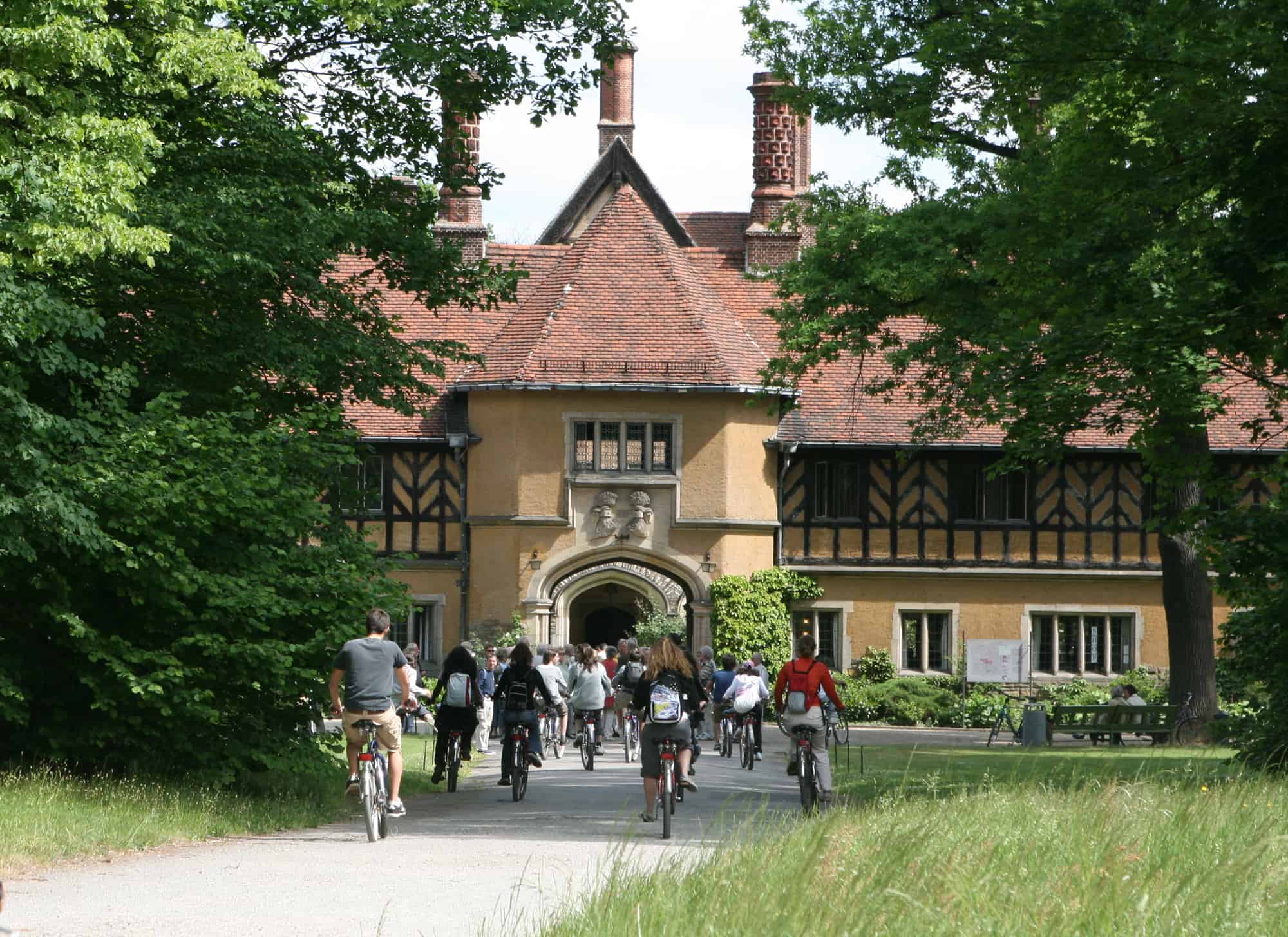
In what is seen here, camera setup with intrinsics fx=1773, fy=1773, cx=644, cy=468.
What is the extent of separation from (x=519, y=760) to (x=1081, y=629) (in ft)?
73.8

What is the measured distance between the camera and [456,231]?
132 feet

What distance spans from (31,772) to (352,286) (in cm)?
696

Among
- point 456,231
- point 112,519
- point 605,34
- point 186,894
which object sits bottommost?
point 186,894

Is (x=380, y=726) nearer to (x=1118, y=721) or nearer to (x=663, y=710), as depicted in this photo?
(x=663, y=710)

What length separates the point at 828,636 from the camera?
118 ft

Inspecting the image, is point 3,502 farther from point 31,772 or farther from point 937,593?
point 937,593

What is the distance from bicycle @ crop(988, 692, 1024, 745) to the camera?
28453 millimetres

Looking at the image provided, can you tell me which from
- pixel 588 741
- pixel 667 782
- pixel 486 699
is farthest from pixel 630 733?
pixel 667 782

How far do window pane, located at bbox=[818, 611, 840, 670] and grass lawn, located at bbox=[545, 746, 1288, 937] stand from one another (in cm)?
2616

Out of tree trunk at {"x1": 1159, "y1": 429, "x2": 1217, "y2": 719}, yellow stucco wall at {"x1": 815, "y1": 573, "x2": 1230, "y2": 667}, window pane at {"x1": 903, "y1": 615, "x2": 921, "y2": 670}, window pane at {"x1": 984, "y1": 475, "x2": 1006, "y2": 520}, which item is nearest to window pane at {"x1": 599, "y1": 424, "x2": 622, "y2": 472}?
yellow stucco wall at {"x1": 815, "y1": 573, "x2": 1230, "y2": 667}

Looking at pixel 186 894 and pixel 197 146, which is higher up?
pixel 197 146

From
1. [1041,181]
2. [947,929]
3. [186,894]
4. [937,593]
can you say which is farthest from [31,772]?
[937,593]

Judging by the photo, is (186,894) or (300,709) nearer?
(186,894)

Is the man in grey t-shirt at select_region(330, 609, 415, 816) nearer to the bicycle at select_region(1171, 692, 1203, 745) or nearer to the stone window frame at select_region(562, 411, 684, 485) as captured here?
the bicycle at select_region(1171, 692, 1203, 745)
